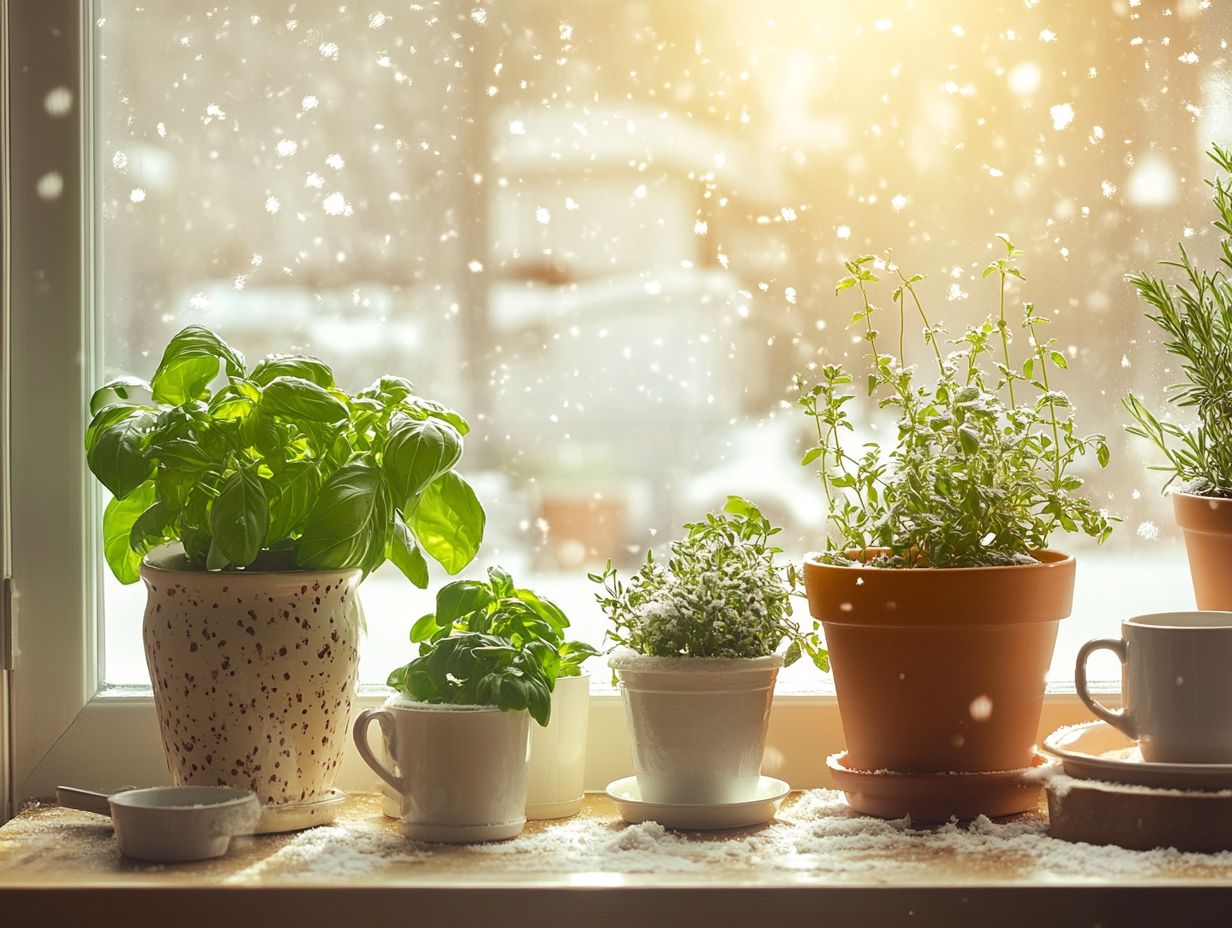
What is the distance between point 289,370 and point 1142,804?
2.68 feet

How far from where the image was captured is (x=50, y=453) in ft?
4.41

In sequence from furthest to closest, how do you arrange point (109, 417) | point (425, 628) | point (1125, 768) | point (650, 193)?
point (650, 193)
point (425, 628)
point (109, 417)
point (1125, 768)

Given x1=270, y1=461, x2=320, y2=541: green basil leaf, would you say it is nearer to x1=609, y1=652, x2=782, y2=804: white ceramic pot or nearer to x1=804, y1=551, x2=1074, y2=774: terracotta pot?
x1=609, y1=652, x2=782, y2=804: white ceramic pot

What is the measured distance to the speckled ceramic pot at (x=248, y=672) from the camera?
44.4 inches

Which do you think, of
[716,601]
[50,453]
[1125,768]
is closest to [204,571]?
[50,453]

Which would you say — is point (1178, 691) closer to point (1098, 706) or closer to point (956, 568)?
point (1098, 706)

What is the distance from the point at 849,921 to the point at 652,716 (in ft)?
0.92

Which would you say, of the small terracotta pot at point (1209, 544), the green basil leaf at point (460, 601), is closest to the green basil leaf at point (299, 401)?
the green basil leaf at point (460, 601)

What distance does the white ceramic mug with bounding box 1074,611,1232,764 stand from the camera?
1.08 metres

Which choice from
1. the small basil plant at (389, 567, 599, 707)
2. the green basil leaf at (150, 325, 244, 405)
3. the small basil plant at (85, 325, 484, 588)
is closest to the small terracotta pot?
the small basil plant at (389, 567, 599, 707)

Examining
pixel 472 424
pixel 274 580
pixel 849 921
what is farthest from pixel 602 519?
pixel 849 921

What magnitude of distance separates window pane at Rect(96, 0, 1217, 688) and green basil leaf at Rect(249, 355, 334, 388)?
0.19m

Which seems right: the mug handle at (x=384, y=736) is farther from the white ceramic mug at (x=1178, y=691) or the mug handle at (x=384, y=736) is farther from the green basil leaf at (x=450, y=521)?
the white ceramic mug at (x=1178, y=691)

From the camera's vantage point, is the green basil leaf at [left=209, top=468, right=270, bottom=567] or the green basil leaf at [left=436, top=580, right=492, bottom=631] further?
the green basil leaf at [left=436, top=580, right=492, bottom=631]
